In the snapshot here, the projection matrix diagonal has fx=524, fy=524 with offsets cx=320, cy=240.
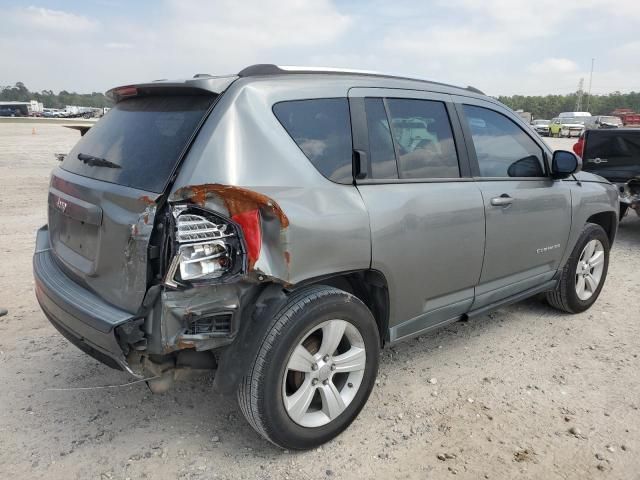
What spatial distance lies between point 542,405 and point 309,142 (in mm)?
2086

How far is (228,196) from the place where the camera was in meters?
2.24

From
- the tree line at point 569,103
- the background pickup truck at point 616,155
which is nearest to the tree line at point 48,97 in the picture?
the tree line at point 569,103

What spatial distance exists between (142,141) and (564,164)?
9.85ft

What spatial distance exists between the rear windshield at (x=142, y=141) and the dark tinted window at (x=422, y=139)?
1.13 metres

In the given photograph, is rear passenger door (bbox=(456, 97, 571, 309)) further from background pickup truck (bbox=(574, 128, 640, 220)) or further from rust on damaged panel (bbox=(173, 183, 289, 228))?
background pickup truck (bbox=(574, 128, 640, 220))

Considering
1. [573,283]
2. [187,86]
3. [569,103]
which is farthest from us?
[569,103]

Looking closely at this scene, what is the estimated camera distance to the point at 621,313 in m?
4.61

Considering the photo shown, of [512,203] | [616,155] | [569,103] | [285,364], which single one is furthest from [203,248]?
[569,103]

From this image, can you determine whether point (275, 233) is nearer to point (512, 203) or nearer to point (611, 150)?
point (512, 203)

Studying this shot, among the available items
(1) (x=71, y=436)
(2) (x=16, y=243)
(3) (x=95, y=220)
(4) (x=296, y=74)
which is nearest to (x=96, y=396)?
(1) (x=71, y=436)

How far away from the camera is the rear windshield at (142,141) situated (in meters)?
2.41

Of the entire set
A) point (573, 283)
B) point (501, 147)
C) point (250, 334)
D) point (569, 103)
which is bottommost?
point (573, 283)

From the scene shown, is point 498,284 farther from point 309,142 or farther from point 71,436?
point 71,436

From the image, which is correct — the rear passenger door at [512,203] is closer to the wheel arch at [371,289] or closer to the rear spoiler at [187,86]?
the wheel arch at [371,289]
